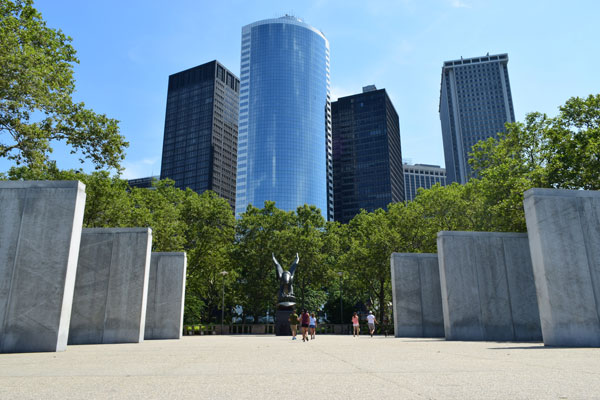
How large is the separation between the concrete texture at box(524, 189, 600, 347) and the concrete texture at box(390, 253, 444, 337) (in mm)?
10167

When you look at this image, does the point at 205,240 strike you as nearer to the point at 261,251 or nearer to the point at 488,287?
the point at 261,251

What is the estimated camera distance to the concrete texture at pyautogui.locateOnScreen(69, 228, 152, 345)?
17.3m

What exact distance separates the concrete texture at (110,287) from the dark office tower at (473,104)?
168966 millimetres

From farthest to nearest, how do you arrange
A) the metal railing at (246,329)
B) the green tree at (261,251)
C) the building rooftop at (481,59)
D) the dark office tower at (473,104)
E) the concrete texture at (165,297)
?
the building rooftop at (481,59) → the dark office tower at (473,104) → the green tree at (261,251) → the metal railing at (246,329) → the concrete texture at (165,297)

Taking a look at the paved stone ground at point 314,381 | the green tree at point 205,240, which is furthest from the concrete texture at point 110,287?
the green tree at point 205,240

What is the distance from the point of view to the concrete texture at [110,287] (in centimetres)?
1731

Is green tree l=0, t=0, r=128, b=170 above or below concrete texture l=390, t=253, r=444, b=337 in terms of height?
above

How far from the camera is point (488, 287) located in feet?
58.8

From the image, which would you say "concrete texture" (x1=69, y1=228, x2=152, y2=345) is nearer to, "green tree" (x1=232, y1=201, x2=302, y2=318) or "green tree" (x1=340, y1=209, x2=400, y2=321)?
"green tree" (x1=340, y1=209, x2=400, y2=321)

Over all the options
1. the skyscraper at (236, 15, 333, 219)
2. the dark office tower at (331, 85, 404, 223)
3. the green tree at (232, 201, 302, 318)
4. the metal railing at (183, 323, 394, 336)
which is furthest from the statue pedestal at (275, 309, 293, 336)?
the dark office tower at (331, 85, 404, 223)

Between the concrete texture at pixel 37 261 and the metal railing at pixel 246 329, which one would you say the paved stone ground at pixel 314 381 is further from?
the metal railing at pixel 246 329

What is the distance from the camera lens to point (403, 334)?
23000mm

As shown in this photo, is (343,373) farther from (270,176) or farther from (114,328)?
(270,176)

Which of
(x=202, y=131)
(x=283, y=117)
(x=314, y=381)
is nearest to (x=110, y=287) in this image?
(x=314, y=381)
